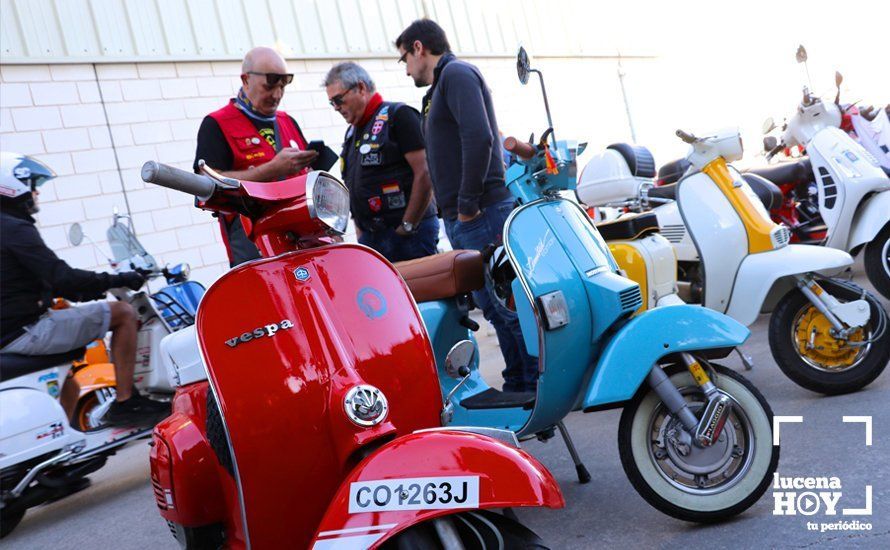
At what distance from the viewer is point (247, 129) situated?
3748mm

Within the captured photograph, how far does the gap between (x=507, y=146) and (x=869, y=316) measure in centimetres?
178

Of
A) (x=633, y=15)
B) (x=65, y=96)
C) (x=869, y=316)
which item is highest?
(x=633, y=15)

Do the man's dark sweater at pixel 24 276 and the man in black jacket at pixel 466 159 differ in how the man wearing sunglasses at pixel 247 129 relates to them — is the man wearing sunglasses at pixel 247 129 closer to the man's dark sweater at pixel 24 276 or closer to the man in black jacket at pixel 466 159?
the man in black jacket at pixel 466 159

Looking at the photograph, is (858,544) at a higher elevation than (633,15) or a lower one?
lower

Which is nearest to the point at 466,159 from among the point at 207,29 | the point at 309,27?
the point at 207,29

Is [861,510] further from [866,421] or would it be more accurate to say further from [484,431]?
[484,431]

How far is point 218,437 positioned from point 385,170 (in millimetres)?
2375

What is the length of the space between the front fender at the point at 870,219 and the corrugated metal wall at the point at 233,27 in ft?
23.0

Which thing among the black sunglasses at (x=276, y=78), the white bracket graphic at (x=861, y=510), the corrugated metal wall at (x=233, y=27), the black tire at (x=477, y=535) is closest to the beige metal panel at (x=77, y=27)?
the corrugated metal wall at (x=233, y=27)

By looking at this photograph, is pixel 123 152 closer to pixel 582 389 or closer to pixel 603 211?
pixel 603 211

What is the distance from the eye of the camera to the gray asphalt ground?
2451 mm

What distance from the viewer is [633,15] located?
53.1ft

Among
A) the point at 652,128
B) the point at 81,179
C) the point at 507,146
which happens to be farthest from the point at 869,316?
the point at 652,128

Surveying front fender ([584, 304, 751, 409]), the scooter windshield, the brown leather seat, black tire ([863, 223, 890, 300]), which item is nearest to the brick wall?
the scooter windshield
